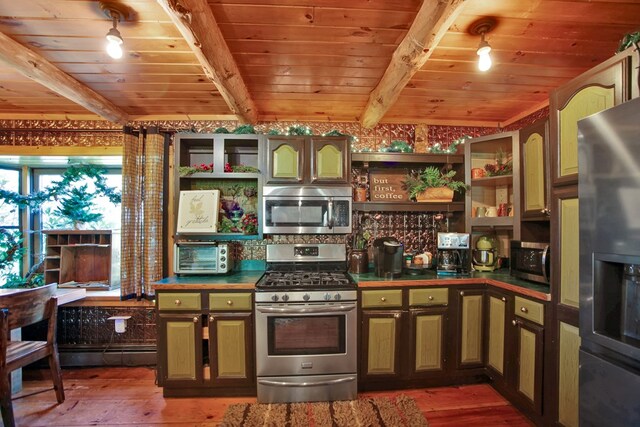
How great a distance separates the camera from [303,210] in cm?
253

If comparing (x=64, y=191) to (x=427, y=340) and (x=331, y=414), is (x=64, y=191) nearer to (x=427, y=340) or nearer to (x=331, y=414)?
(x=331, y=414)

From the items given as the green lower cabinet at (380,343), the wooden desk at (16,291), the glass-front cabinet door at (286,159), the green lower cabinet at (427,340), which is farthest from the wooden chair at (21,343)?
the green lower cabinet at (427,340)

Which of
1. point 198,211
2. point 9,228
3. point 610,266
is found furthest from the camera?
point 9,228

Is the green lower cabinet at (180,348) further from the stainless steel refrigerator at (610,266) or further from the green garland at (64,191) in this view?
the stainless steel refrigerator at (610,266)

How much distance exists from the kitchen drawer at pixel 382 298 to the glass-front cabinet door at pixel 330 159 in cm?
102

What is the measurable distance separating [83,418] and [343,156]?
2849mm

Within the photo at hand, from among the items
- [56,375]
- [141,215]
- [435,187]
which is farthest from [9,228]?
[435,187]

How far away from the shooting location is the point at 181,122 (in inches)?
117

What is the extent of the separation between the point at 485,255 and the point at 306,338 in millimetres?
1835

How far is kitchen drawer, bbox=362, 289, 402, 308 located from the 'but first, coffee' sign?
99 cm

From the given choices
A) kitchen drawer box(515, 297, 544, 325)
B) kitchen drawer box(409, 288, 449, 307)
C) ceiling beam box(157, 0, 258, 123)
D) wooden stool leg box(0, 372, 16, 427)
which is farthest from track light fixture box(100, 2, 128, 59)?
kitchen drawer box(515, 297, 544, 325)

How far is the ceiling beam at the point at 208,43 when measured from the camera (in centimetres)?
131

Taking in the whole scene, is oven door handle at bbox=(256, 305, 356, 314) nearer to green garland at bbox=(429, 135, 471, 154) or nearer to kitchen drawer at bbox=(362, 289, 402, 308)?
kitchen drawer at bbox=(362, 289, 402, 308)

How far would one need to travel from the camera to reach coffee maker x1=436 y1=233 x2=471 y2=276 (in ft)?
8.41
